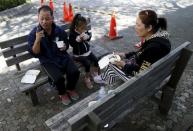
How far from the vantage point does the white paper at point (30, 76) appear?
3752 millimetres

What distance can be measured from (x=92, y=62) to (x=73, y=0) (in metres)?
7.22

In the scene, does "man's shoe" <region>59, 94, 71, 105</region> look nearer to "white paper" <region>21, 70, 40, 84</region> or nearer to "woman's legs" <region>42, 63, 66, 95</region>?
"woman's legs" <region>42, 63, 66, 95</region>

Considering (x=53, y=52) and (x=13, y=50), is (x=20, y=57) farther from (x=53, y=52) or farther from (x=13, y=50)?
(x=53, y=52)

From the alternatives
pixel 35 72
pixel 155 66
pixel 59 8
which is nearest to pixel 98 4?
pixel 59 8

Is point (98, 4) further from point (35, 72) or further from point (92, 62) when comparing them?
point (35, 72)

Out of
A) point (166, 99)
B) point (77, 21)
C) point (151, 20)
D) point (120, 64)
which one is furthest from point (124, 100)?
point (77, 21)

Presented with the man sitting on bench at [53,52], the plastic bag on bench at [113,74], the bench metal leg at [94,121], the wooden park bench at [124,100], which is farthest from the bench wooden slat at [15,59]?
the bench metal leg at [94,121]

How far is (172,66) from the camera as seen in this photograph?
131 inches

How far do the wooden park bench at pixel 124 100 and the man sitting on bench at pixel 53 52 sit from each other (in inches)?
37.5

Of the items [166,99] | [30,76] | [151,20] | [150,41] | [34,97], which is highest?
[151,20]

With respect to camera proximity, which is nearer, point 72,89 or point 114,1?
point 72,89

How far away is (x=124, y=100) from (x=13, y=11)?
7868mm

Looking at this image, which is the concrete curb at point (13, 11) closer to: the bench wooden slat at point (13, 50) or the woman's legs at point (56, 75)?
the bench wooden slat at point (13, 50)

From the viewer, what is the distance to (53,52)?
405 centimetres
